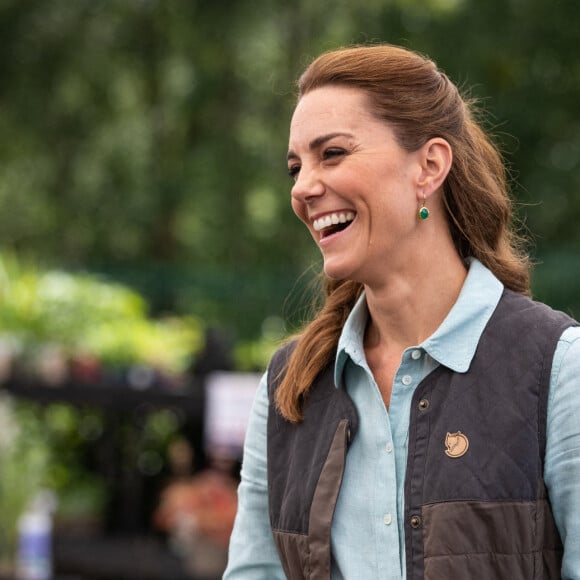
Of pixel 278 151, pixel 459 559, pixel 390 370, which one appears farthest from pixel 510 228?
pixel 278 151

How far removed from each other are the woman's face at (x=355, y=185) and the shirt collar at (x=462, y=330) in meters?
0.12

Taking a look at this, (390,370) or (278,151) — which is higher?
(278,151)

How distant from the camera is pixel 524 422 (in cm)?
168

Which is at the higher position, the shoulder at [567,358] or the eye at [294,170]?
the eye at [294,170]

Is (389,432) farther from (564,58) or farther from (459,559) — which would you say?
(564,58)

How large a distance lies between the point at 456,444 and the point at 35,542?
13.8ft

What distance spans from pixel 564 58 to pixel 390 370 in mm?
13983

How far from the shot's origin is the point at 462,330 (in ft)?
5.96

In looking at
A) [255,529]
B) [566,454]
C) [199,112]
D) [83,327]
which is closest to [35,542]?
[83,327]

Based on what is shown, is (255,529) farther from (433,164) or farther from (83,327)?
(83,327)

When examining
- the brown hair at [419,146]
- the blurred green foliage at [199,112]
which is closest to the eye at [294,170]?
the brown hair at [419,146]

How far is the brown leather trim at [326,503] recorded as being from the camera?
1.79m

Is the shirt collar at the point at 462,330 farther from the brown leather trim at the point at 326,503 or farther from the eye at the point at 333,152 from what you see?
the eye at the point at 333,152

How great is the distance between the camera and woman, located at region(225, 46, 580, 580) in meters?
1.67
